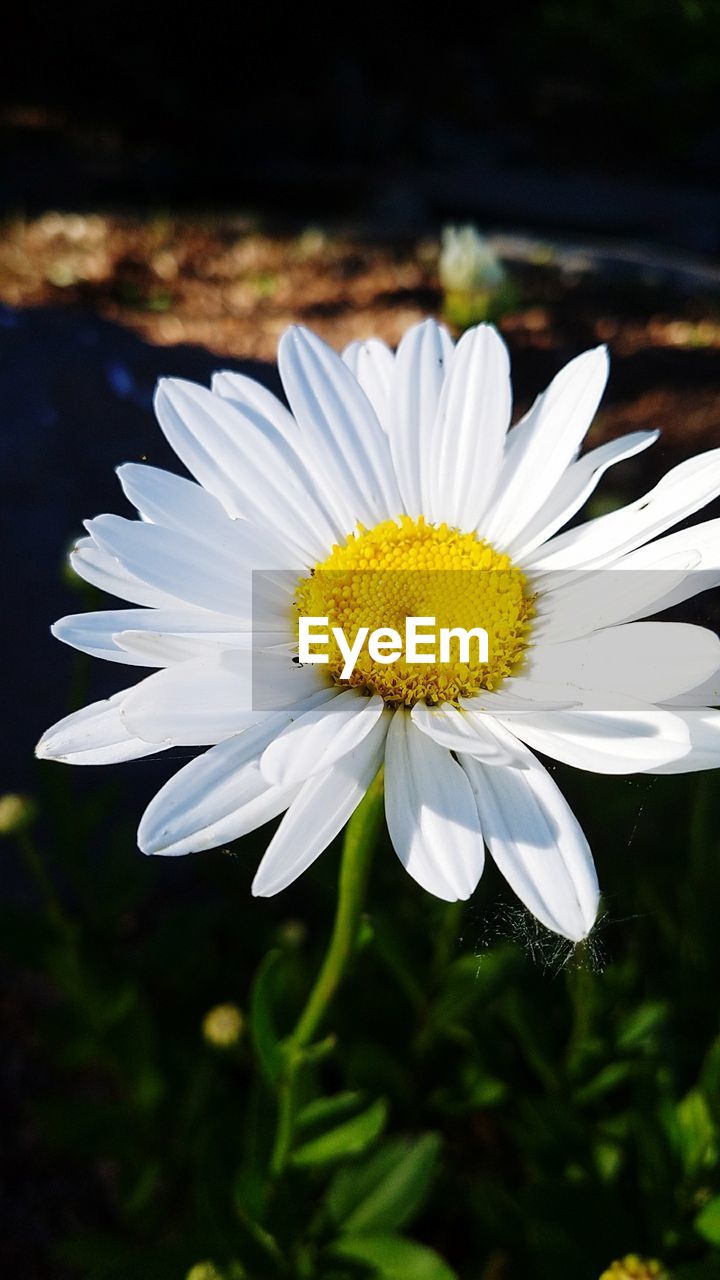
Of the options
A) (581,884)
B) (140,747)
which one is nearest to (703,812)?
(581,884)

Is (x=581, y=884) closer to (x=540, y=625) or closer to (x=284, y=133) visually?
(x=540, y=625)

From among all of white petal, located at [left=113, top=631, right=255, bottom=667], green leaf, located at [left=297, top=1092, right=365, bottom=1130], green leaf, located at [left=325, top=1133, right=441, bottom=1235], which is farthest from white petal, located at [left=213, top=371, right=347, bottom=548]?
green leaf, located at [left=325, top=1133, right=441, bottom=1235]

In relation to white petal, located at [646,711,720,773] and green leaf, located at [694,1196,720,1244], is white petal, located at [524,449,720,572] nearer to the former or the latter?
white petal, located at [646,711,720,773]

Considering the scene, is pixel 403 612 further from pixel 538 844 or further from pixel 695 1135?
pixel 695 1135

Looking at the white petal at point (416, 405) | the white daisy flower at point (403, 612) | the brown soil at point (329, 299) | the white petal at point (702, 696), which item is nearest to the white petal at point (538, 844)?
the white daisy flower at point (403, 612)

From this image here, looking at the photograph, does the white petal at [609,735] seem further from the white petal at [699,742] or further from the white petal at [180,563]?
the white petal at [180,563]

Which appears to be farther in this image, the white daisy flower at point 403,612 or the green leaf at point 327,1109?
the green leaf at point 327,1109

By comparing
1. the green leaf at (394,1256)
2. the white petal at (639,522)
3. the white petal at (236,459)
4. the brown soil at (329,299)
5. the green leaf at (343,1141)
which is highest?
the brown soil at (329,299)

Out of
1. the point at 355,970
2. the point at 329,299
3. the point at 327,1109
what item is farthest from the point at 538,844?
the point at 329,299
